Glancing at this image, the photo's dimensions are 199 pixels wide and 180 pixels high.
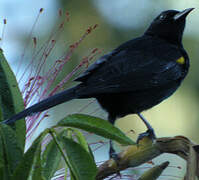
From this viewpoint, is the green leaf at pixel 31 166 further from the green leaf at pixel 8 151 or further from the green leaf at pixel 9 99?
the green leaf at pixel 9 99

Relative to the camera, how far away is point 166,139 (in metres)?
1.76

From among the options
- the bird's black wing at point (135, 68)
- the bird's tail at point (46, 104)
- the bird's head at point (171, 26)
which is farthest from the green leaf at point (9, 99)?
the bird's head at point (171, 26)

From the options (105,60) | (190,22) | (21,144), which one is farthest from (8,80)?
(190,22)

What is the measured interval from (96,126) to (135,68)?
188 centimetres

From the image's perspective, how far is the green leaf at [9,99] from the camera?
163 centimetres

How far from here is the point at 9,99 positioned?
165cm

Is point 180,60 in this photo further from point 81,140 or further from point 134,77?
point 81,140

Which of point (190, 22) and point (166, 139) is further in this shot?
point (190, 22)

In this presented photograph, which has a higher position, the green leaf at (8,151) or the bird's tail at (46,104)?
the bird's tail at (46,104)

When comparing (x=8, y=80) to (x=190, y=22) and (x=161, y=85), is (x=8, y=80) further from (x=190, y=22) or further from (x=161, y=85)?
(x=190, y=22)

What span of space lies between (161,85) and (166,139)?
163cm

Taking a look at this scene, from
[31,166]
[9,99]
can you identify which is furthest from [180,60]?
[31,166]

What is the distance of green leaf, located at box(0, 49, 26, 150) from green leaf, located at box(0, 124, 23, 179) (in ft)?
0.48

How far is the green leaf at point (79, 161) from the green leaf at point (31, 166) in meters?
0.09
